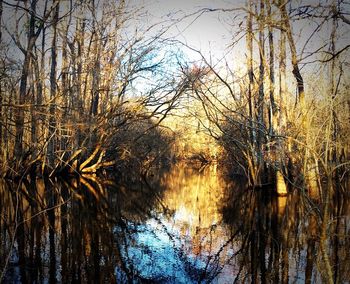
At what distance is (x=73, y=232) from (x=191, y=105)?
34.7 ft

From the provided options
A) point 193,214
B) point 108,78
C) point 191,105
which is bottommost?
point 193,214

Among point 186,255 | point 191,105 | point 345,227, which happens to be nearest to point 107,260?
point 186,255

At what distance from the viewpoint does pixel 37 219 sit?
8531 mm

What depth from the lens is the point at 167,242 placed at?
7137 mm

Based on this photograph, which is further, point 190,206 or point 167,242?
point 190,206

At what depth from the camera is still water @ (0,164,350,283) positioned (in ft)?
16.3

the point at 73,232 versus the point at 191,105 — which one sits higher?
the point at 191,105

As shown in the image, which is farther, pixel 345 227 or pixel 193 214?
pixel 193 214

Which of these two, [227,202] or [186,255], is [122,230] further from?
[227,202]

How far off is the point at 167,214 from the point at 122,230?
2.72 meters

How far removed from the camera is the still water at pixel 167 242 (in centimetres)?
497

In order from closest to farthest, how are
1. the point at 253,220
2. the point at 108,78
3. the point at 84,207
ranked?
the point at 253,220
the point at 84,207
the point at 108,78

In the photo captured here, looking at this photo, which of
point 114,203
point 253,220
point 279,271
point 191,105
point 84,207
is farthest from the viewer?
point 191,105

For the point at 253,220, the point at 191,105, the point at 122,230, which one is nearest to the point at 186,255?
the point at 122,230
